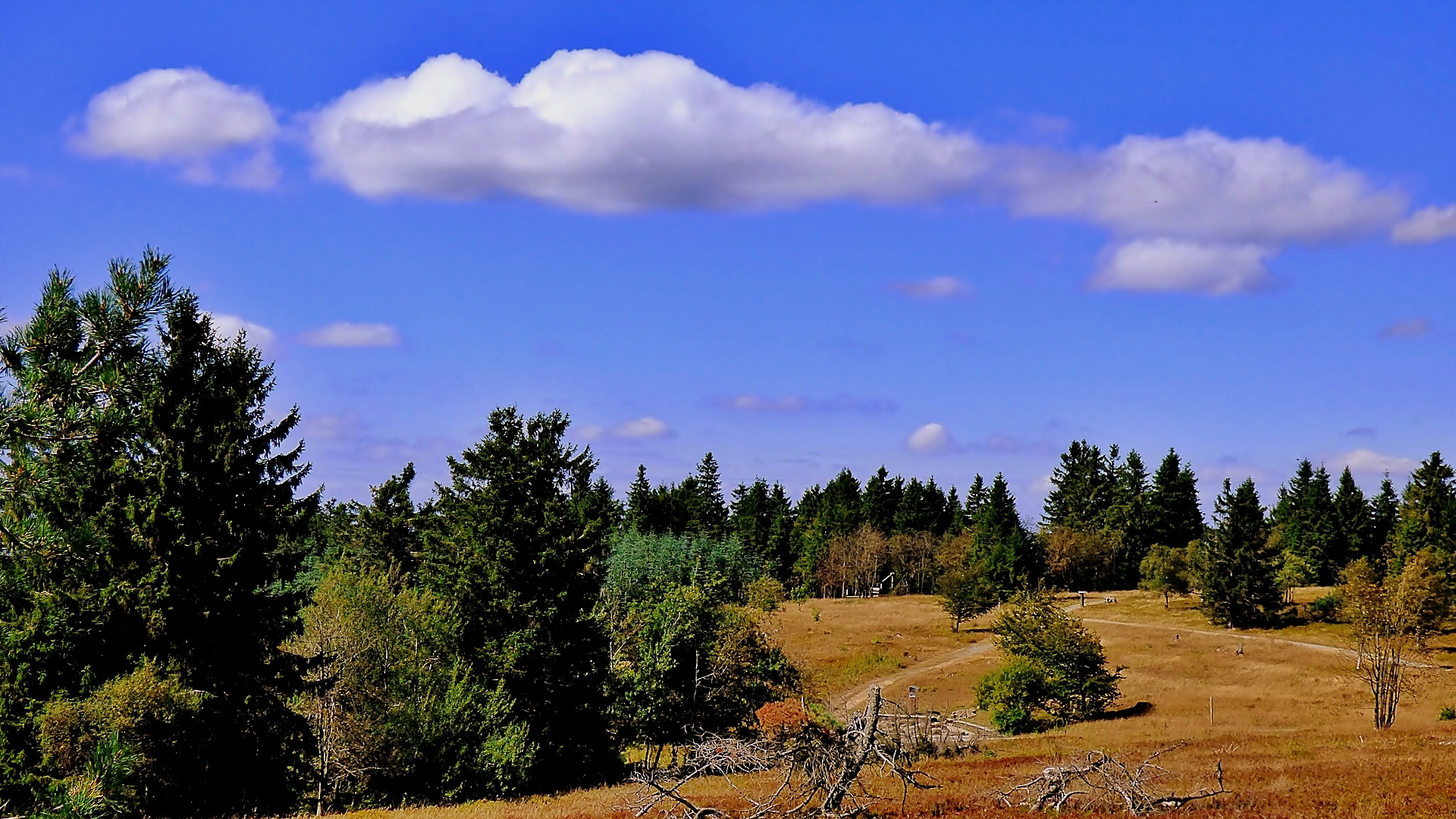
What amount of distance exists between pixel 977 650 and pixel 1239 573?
24.2 meters

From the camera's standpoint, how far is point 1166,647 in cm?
8706

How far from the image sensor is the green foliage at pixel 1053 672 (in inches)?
2525

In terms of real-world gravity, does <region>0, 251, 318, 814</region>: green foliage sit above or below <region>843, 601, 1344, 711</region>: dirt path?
above

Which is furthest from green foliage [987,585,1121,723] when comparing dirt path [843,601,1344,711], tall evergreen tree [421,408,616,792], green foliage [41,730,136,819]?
green foliage [41,730,136,819]

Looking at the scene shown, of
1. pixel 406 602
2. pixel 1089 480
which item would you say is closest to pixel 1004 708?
pixel 406 602

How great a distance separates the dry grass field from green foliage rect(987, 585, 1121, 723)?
213cm

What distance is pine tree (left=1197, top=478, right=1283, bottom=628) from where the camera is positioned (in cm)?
9319

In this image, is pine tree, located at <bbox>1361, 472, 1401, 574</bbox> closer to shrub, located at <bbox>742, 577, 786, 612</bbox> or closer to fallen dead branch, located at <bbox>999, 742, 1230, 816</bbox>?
shrub, located at <bbox>742, 577, 786, 612</bbox>

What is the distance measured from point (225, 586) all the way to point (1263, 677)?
6687 centimetres

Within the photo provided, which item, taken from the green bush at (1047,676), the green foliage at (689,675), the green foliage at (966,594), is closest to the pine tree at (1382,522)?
the green foliage at (966,594)

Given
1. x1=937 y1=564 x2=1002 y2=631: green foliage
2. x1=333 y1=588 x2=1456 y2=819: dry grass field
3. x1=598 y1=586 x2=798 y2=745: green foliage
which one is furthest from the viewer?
x1=937 y1=564 x2=1002 y2=631: green foliage

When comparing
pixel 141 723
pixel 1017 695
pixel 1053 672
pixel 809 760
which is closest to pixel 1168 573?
pixel 1053 672

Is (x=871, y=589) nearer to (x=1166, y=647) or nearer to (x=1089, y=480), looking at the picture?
(x=1089, y=480)

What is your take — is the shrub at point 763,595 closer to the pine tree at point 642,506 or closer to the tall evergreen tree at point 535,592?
the tall evergreen tree at point 535,592
